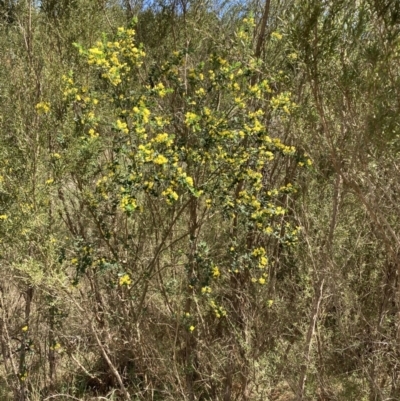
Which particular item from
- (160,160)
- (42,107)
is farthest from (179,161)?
(42,107)

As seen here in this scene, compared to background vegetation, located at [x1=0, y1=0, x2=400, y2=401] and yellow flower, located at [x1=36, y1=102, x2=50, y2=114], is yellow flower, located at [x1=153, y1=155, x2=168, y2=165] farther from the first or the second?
yellow flower, located at [x1=36, y1=102, x2=50, y2=114]

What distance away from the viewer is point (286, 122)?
416cm

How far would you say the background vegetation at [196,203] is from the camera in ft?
11.0

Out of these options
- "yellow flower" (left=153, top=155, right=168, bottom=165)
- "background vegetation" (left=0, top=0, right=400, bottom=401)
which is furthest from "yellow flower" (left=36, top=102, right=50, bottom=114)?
"yellow flower" (left=153, top=155, right=168, bottom=165)

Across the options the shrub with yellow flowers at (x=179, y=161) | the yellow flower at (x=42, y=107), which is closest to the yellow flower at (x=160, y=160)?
the shrub with yellow flowers at (x=179, y=161)

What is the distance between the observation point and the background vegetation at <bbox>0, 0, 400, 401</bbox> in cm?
335

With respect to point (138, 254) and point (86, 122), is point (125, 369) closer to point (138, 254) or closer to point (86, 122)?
point (138, 254)

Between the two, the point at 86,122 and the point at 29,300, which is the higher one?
the point at 86,122

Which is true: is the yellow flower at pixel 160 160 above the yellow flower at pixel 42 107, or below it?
below

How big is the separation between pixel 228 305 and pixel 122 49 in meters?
2.68

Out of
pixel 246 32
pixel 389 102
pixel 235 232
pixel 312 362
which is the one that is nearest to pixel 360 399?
pixel 312 362

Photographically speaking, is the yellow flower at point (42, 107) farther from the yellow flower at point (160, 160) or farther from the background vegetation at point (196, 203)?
the yellow flower at point (160, 160)

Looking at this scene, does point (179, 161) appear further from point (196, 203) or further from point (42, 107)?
point (42, 107)

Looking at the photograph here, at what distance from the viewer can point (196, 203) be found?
448cm
